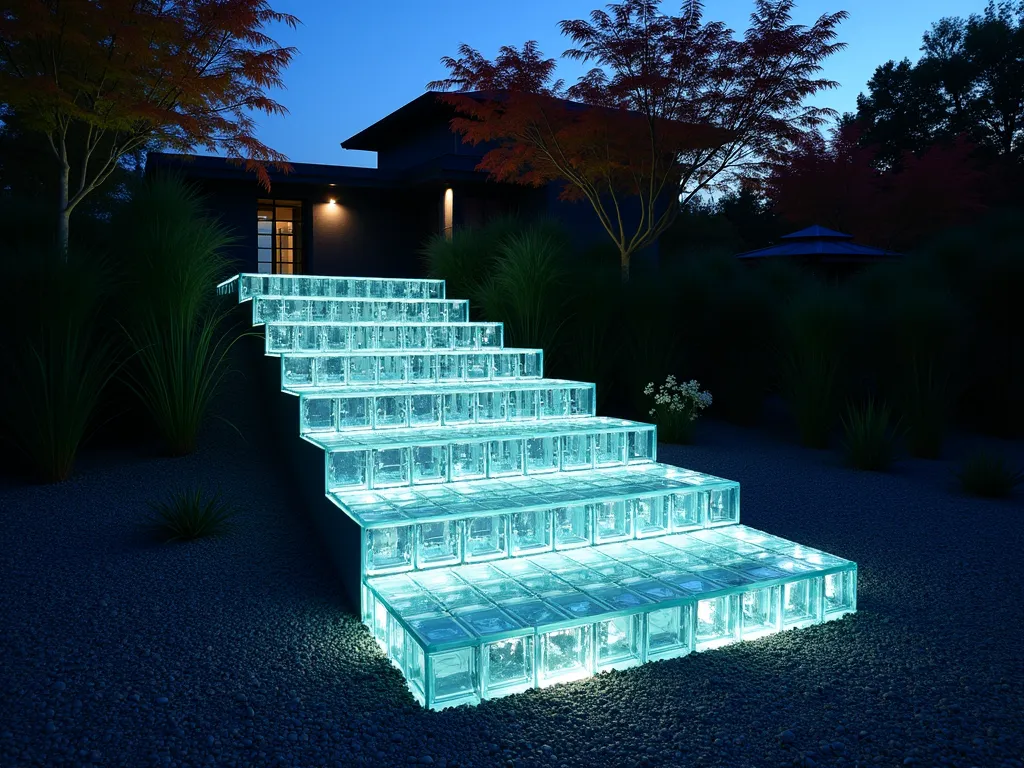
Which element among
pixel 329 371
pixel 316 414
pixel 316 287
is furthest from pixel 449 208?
pixel 316 414

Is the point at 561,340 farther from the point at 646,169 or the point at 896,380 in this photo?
the point at 646,169

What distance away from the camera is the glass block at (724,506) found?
324cm

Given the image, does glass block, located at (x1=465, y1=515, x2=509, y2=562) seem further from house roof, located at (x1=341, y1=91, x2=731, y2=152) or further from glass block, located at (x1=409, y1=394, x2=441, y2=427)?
house roof, located at (x1=341, y1=91, x2=731, y2=152)

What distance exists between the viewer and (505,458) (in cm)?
342

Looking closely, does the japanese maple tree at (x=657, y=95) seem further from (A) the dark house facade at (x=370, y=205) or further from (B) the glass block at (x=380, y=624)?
(B) the glass block at (x=380, y=624)

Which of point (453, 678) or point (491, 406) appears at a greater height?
point (491, 406)

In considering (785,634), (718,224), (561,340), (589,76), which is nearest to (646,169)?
(589,76)

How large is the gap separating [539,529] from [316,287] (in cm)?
344

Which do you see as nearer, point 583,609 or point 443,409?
point 583,609

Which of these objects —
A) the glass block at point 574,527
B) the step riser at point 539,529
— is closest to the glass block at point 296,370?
the step riser at point 539,529

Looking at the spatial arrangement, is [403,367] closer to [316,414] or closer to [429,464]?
[316,414]

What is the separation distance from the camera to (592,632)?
2193 mm

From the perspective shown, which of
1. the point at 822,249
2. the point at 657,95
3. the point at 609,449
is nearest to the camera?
the point at 609,449

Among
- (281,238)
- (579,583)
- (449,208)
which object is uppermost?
(449,208)
